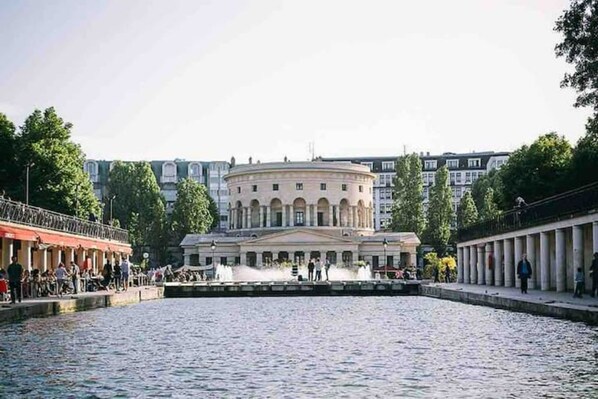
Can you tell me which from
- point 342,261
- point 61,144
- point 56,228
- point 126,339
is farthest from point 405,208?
point 126,339

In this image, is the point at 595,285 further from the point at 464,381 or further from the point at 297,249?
the point at 297,249

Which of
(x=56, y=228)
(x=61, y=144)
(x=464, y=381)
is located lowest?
(x=464, y=381)

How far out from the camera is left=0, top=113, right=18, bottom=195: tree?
247 ft

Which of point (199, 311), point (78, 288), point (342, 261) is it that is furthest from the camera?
point (342, 261)

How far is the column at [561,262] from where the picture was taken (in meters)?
46.2

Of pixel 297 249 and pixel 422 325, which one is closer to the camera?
pixel 422 325

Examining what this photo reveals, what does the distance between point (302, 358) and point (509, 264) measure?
40727 mm

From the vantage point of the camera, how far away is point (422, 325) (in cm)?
3111

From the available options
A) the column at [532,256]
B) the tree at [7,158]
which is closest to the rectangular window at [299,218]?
the tree at [7,158]

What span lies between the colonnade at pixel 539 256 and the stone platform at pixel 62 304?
21.0 metres

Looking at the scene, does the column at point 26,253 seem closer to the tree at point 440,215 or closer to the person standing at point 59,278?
the person standing at point 59,278

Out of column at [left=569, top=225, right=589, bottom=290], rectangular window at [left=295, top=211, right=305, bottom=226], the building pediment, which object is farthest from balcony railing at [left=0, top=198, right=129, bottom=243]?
rectangular window at [left=295, top=211, right=305, bottom=226]

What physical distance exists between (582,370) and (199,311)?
84.1 feet

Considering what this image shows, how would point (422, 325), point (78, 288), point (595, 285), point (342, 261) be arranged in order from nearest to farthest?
point (422, 325)
point (595, 285)
point (78, 288)
point (342, 261)
